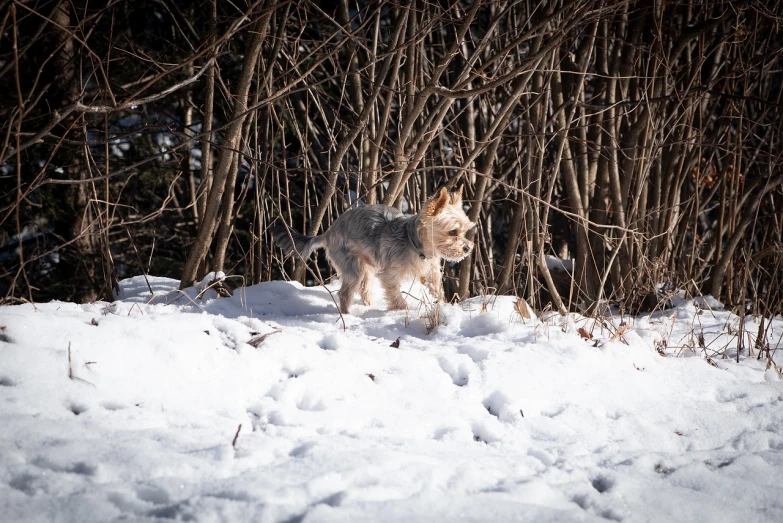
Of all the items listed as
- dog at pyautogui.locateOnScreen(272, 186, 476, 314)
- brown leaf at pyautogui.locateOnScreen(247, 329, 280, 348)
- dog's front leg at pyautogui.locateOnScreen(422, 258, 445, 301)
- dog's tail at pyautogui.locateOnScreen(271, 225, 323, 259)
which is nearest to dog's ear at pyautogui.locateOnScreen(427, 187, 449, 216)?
dog at pyautogui.locateOnScreen(272, 186, 476, 314)

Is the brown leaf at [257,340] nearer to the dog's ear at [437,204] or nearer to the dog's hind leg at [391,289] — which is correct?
the dog's hind leg at [391,289]

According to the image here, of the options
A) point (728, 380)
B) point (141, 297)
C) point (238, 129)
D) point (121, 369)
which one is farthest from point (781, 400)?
point (141, 297)

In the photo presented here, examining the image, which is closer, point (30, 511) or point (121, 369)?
point (30, 511)

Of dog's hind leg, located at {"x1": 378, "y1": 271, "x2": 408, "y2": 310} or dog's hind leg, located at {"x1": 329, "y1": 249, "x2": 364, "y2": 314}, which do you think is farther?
dog's hind leg, located at {"x1": 329, "y1": 249, "x2": 364, "y2": 314}

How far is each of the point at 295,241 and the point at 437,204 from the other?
1440mm

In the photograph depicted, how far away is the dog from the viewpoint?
5.14 meters

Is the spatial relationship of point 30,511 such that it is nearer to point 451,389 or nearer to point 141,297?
point 451,389

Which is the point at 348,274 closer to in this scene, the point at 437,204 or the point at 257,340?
the point at 437,204

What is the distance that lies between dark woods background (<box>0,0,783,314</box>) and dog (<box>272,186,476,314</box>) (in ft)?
1.07

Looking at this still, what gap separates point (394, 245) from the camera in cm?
519

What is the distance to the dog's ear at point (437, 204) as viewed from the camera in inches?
194

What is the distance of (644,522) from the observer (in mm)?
2285

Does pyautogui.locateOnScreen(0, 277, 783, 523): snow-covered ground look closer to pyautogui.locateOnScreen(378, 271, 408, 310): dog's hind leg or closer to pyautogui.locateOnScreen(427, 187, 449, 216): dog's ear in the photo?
pyautogui.locateOnScreen(378, 271, 408, 310): dog's hind leg

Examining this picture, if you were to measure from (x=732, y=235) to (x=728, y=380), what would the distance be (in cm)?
312
